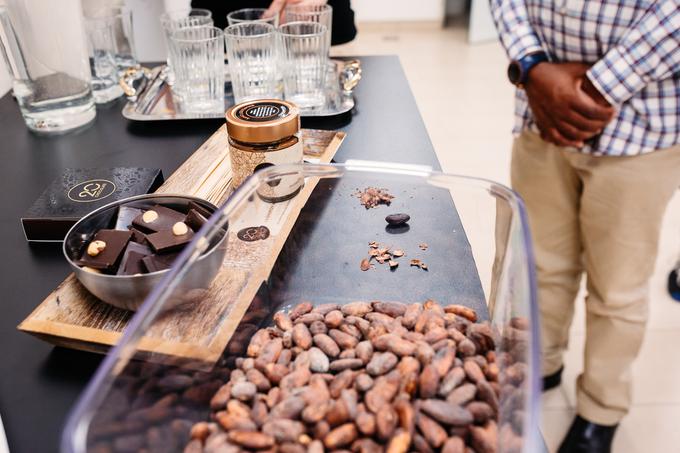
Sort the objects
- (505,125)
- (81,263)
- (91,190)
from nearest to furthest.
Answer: (81,263) → (91,190) → (505,125)

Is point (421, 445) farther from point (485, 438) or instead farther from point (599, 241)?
point (599, 241)

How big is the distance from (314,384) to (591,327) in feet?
2.99

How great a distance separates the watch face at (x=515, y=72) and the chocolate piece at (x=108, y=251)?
764 mm

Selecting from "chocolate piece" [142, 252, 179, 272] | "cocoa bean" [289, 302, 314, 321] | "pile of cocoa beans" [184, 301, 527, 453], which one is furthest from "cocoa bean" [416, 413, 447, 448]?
"chocolate piece" [142, 252, 179, 272]

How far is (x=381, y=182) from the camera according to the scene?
694mm

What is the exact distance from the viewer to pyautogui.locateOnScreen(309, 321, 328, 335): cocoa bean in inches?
25.0

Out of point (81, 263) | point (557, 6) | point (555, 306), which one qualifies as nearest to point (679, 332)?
point (555, 306)

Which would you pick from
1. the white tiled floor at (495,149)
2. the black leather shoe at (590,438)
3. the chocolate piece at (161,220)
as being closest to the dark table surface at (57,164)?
the chocolate piece at (161,220)

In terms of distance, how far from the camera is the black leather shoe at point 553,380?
1.50m

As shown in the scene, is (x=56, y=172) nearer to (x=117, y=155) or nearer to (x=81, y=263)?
(x=117, y=155)

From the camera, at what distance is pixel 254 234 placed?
0.70m

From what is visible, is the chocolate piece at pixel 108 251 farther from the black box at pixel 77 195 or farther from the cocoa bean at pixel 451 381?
the cocoa bean at pixel 451 381

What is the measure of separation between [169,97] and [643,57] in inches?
39.1

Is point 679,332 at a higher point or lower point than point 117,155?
lower
